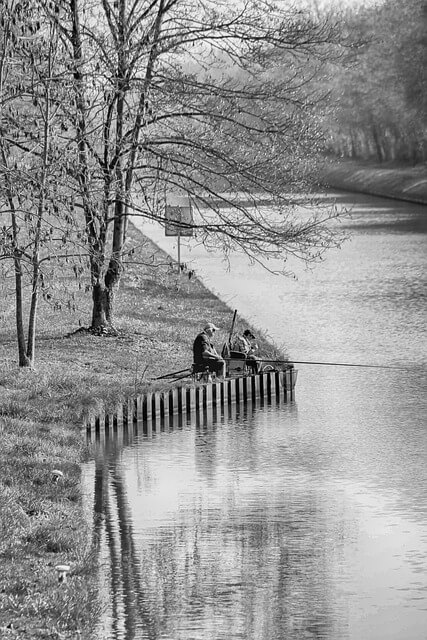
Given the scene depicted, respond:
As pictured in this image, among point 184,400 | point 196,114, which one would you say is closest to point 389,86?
point 196,114

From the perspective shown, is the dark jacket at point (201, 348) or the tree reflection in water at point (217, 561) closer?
the tree reflection in water at point (217, 561)

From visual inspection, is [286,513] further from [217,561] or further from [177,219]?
[177,219]

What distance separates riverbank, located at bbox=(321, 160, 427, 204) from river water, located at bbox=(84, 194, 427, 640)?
67.3m

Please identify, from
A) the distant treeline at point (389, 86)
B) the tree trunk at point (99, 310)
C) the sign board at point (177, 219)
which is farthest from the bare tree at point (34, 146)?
the distant treeline at point (389, 86)

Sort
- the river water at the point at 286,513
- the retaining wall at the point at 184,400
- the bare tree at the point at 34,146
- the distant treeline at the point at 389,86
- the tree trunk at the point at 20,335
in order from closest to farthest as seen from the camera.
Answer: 1. the river water at the point at 286,513
2. the bare tree at the point at 34,146
3. the retaining wall at the point at 184,400
4. the tree trunk at the point at 20,335
5. the distant treeline at the point at 389,86

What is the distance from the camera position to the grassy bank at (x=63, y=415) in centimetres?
1539

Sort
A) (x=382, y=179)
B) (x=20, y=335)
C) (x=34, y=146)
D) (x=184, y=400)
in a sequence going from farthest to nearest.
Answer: (x=382, y=179) → (x=34, y=146) → (x=20, y=335) → (x=184, y=400)

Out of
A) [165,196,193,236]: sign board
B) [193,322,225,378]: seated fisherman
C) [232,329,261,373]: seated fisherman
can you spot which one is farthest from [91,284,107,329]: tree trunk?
[193,322,225,378]: seated fisherman

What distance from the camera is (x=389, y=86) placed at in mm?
110688

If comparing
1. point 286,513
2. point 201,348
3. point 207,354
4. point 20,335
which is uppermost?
point 20,335

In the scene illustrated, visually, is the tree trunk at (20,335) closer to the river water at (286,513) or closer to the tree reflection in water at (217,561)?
the river water at (286,513)

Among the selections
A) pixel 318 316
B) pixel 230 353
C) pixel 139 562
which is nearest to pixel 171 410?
pixel 230 353

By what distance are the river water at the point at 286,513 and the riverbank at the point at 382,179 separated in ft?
221

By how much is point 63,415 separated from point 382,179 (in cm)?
9373
